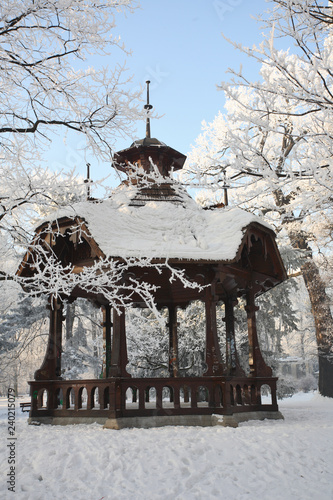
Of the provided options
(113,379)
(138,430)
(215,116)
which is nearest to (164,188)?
(113,379)

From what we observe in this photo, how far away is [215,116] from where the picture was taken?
24.7 m

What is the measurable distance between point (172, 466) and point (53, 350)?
228 inches

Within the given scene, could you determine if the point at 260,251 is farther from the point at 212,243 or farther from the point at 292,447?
the point at 292,447

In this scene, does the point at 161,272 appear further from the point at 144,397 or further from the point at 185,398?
the point at 185,398

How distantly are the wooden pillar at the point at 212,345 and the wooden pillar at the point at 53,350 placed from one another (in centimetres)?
367

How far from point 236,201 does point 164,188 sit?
587cm

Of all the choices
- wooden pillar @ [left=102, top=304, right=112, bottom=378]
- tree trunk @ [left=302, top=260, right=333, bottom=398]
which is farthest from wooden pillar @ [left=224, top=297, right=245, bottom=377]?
tree trunk @ [left=302, top=260, right=333, bottom=398]

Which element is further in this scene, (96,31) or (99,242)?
(99,242)

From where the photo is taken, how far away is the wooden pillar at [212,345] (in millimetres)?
9477

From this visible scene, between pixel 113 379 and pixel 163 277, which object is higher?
pixel 163 277

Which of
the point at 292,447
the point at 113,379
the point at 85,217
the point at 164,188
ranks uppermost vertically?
the point at 164,188

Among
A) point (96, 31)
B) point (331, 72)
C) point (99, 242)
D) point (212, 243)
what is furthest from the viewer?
point (212, 243)

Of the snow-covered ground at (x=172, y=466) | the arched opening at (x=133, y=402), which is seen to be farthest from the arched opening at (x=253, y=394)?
the snow-covered ground at (x=172, y=466)

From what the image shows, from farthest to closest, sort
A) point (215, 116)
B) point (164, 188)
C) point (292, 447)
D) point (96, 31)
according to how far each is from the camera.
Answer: point (215, 116) → point (164, 188) → point (292, 447) → point (96, 31)
